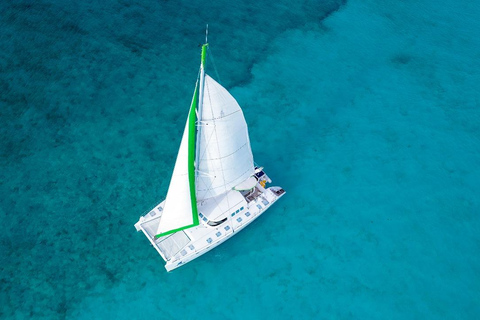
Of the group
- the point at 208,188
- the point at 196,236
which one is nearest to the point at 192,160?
the point at 208,188

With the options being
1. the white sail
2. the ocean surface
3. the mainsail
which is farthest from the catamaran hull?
the ocean surface

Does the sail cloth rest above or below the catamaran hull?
above

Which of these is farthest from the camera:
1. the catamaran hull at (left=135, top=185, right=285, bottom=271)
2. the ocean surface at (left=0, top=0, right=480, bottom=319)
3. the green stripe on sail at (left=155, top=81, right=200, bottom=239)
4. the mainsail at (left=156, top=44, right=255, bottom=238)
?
the ocean surface at (left=0, top=0, right=480, bottom=319)

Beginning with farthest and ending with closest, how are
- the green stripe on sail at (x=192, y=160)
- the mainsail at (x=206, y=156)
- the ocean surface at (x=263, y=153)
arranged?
the ocean surface at (x=263, y=153) → the mainsail at (x=206, y=156) → the green stripe on sail at (x=192, y=160)

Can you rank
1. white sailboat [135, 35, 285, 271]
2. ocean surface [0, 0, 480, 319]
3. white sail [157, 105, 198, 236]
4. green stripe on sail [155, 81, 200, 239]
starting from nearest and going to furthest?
green stripe on sail [155, 81, 200, 239]
white sailboat [135, 35, 285, 271]
white sail [157, 105, 198, 236]
ocean surface [0, 0, 480, 319]

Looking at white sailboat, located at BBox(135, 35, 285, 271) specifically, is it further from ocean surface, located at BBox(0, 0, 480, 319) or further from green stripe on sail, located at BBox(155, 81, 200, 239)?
ocean surface, located at BBox(0, 0, 480, 319)

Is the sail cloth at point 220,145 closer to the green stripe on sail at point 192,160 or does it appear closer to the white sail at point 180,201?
the green stripe on sail at point 192,160

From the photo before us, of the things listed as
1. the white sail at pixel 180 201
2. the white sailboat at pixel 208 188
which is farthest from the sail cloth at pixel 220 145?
the white sail at pixel 180 201

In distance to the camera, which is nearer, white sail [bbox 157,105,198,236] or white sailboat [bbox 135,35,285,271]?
white sailboat [bbox 135,35,285,271]

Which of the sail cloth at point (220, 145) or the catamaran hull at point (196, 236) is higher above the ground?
the sail cloth at point (220, 145)

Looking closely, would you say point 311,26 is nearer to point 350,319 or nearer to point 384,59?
point 384,59
